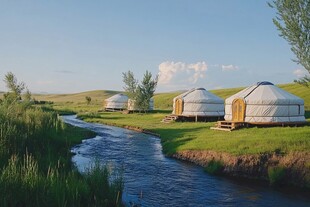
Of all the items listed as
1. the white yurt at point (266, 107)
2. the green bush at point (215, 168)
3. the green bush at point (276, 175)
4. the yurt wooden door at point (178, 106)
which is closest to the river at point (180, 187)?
the green bush at point (215, 168)

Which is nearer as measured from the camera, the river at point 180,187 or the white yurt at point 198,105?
the river at point 180,187

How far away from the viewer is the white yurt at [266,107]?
2350cm

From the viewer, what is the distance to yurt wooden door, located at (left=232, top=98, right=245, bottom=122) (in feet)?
79.3

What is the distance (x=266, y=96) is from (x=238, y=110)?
2.17 m

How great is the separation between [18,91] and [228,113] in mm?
30963

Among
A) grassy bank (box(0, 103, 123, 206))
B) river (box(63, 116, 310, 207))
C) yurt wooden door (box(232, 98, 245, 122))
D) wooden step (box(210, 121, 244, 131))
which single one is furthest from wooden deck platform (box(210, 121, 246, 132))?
Answer: grassy bank (box(0, 103, 123, 206))

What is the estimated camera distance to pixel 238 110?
24656 mm

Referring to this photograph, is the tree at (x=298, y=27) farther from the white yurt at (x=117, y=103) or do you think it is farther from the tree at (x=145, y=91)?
the white yurt at (x=117, y=103)

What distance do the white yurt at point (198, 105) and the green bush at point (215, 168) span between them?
18.6m

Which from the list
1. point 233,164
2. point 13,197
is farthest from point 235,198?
point 13,197

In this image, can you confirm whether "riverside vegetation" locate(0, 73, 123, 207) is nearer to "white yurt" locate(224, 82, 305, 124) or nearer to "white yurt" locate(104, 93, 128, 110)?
"white yurt" locate(224, 82, 305, 124)

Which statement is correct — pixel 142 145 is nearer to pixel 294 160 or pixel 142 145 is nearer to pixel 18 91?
pixel 294 160

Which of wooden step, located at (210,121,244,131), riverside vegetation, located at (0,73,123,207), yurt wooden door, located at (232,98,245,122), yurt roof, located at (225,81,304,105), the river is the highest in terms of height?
yurt roof, located at (225,81,304,105)

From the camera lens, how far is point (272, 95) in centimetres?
2389
